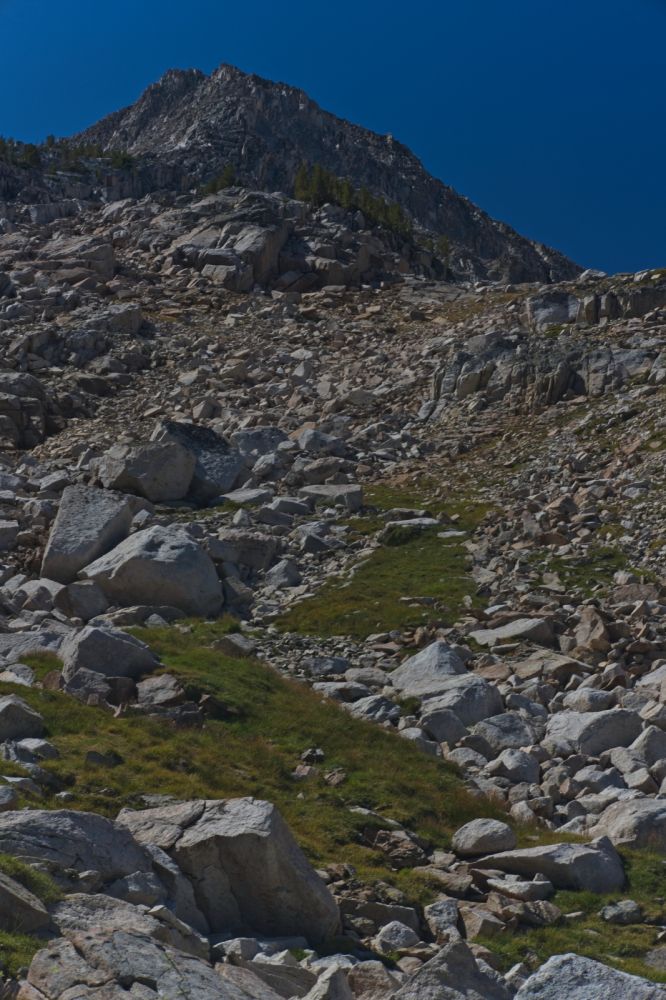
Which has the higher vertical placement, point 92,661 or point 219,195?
point 219,195

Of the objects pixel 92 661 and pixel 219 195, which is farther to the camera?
pixel 219 195

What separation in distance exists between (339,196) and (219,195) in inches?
477

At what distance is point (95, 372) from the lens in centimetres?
6169

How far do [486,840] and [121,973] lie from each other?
27.4 feet

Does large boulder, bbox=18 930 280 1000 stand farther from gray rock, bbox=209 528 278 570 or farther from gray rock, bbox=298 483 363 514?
gray rock, bbox=298 483 363 514

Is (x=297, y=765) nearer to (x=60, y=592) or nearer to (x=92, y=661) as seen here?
(x=92, y=661)

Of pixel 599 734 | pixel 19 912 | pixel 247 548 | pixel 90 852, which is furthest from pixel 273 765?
pixel 247 548

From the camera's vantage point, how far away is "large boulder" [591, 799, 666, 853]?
16734 mm

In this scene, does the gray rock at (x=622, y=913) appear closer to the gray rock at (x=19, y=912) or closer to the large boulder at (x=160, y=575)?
the gray rock at (x=19, y=912)

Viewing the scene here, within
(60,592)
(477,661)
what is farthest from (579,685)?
(60,592)

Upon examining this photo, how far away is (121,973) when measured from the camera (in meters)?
9.19

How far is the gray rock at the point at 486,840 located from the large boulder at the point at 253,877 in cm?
398

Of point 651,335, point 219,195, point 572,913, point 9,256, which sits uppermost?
point 219,195

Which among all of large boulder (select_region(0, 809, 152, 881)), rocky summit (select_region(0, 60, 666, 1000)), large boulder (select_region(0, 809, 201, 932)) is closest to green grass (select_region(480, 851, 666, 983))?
rocky summit (select_region(0, 60, 666, 1000))
